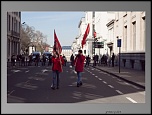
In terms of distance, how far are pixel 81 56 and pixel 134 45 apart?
15.1m

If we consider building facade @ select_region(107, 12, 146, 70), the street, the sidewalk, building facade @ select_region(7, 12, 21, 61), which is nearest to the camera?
building facade @ select_region(7, 12, 21, 61)

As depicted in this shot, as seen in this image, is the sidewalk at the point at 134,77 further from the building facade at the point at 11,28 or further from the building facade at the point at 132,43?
the building facade at the point at 11,28

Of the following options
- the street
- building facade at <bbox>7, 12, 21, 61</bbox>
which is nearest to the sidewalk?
the street

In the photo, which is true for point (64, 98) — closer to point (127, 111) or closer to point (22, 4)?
point (127, 111)

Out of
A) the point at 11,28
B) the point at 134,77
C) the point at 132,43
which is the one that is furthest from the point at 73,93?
the point at 132,43

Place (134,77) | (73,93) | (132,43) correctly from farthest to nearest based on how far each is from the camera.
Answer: (132,43) < (134,77) < (73,93)

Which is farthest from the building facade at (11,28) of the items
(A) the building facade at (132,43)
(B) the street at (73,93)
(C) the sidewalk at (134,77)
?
(A) the building facade at (132,43)

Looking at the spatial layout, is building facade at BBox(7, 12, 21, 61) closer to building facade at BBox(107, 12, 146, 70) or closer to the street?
the street

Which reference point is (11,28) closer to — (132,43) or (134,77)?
(132,43)

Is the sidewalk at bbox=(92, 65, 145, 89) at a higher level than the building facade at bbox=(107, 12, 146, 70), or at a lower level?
lower

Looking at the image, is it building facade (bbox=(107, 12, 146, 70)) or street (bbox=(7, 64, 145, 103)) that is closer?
street (bbox=(7, 64, 145, 103))

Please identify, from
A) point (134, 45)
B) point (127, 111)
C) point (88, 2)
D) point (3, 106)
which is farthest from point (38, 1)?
point (134, 45)

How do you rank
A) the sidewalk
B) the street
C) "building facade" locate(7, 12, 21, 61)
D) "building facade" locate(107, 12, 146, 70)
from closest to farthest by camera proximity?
"building facade" locate(7, 12, 21, 61) < the street < the sidewalk < "building facade" locate(107, 12, 146, 70)

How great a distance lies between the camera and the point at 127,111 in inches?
373
